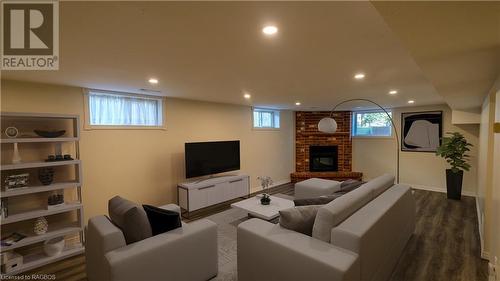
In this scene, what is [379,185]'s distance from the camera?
2.87 meters

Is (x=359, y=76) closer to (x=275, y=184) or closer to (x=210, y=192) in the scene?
(x=210, y=192)

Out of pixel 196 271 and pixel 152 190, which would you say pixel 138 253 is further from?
pixel 152 190

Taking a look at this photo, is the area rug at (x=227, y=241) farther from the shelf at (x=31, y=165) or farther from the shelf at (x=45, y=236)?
the shelf at (x=31, y=165)

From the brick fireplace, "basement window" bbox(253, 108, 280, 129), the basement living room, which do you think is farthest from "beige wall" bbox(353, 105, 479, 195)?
"basement window" bbox(253, 108, 280, 129)

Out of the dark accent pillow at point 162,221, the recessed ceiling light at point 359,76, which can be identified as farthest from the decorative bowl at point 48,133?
the recessed ceiling light at point 359,76

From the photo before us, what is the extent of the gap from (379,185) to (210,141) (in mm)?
3263

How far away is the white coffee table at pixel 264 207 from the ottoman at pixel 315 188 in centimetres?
60

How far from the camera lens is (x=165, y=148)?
430 cm

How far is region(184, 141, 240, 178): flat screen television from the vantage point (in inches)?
172

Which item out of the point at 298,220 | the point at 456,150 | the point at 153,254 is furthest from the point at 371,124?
the point at 153,254

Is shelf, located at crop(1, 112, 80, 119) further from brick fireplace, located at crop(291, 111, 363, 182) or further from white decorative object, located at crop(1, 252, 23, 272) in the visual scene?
brick fireplace, located at crop(291, 111, 363, 182)

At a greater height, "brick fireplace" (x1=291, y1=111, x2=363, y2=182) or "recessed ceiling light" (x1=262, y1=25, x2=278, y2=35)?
"recessed ceiling light" (x1=262, y1=25, x2=278, y2=35)

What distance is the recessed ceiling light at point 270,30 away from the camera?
148 cm

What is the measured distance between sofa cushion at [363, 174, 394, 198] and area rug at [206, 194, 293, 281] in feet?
5.93
